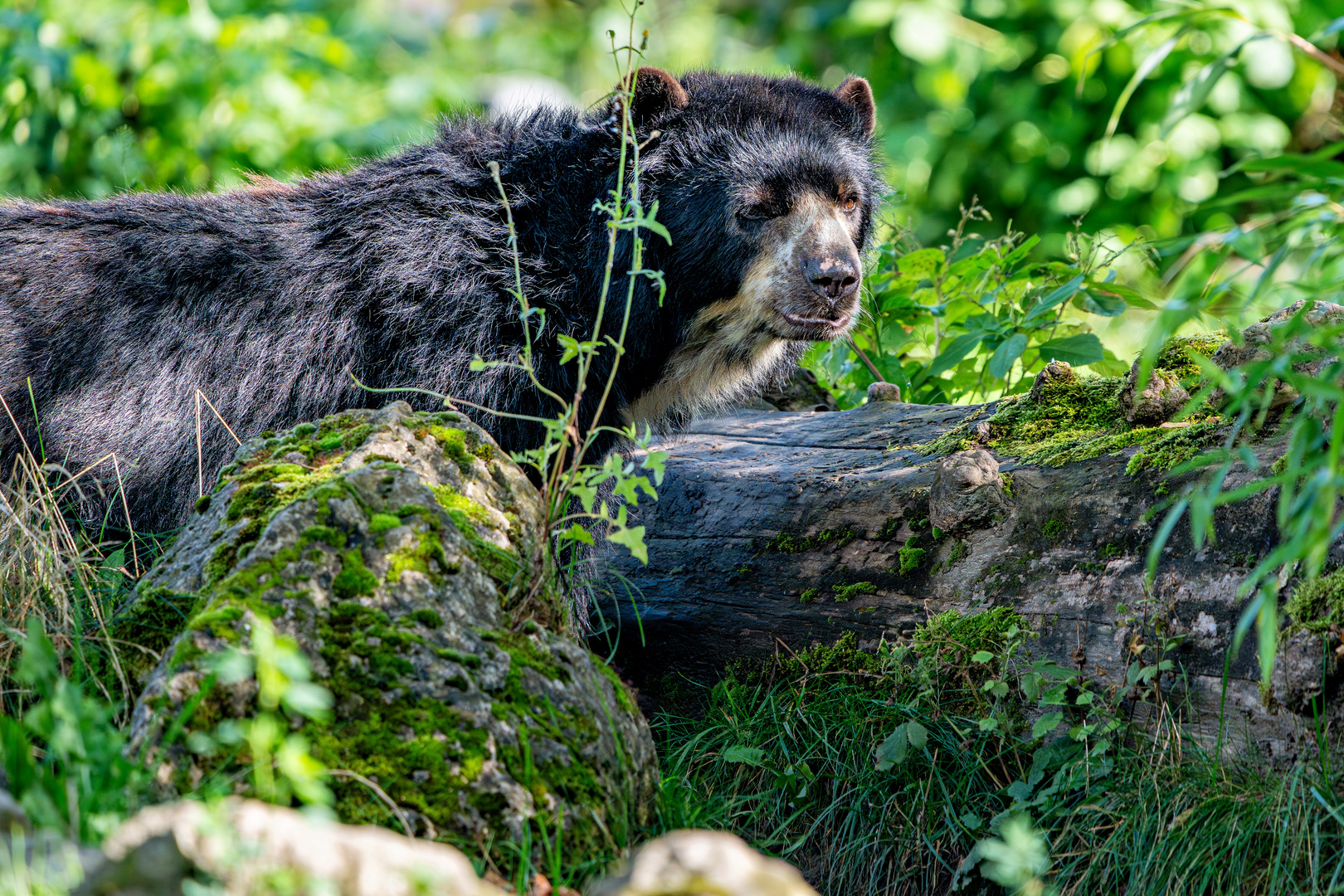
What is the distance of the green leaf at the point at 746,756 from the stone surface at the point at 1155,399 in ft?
4.31

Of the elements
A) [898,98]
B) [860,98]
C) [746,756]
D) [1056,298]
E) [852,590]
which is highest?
[860,98]

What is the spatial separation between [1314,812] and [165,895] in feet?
6.30

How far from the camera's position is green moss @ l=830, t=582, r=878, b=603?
3.05 meters

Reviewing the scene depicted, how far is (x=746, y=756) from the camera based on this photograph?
8.89ft

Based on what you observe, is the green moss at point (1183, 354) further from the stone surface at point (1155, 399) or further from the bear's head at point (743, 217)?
the bear's head at point (743, 217)

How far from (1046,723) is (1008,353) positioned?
5.53 ft

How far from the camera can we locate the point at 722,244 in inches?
146

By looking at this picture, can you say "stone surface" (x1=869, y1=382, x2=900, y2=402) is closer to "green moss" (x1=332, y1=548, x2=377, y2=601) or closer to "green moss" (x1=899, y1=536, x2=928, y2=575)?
"green moss" (x1=899, y1=536, x2=928, y2=575)

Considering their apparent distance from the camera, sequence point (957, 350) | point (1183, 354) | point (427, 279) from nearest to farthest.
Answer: point (1183, 354) < point (427, 279) < point (957, 350)

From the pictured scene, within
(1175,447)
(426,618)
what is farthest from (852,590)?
(426,618)

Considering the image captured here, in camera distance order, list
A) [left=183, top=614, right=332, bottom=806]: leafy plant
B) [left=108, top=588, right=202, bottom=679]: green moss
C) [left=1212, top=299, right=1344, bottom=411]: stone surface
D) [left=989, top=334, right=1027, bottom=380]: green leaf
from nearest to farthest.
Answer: [left=183, top=614, right=332, bottom=806]: leafy plant < [left=108, top=588, right=202, bottom=679]: green moss < [left=1212, top=299, right=1344, bottom=411]: stone surface < [left=989, top=334, right=1027, bottom=380]: green leaf

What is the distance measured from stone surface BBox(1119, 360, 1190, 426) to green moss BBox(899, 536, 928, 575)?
0.65 metres

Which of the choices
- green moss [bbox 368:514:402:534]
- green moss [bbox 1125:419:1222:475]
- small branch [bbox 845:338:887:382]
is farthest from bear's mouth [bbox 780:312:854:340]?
green moss [bbox 368:514:402:534]

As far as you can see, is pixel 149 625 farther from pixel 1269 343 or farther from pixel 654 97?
pixel 1269 343
